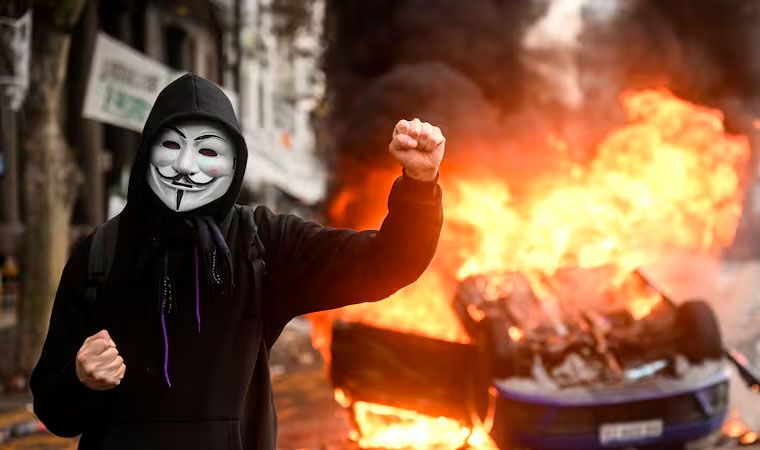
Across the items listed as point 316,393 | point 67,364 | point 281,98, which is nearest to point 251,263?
point 67,364

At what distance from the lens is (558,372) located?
555 centimetres

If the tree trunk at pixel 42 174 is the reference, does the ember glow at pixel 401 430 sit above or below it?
below

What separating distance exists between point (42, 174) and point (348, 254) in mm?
7734

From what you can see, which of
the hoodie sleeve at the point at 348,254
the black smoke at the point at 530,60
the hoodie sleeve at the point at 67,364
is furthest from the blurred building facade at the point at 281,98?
the hoodie sleeve at the point at 67,364

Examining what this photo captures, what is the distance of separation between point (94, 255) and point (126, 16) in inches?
493

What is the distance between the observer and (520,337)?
19.0 ft

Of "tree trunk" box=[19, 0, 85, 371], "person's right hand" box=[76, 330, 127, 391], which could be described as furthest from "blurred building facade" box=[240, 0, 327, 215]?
"person's right hand" box=[76, 330, 127, 391]

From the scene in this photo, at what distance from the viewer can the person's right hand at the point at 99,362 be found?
6.73ft

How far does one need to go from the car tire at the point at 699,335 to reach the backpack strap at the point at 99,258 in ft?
14.8

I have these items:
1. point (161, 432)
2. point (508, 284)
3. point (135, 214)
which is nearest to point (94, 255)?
point (135, 214)

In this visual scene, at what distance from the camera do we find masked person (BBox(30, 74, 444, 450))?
2.24 m

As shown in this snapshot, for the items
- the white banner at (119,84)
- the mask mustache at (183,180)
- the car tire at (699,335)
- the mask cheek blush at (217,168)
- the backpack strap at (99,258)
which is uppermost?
the white banner at (119,84)

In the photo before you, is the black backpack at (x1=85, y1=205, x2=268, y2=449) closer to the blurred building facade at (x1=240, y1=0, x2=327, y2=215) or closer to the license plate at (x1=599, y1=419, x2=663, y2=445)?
the license plate at (x1=599, y1=419, x2=663, y2=445)

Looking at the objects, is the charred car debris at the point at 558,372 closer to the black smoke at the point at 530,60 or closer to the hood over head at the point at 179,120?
the black smoke at the point at 530,60
